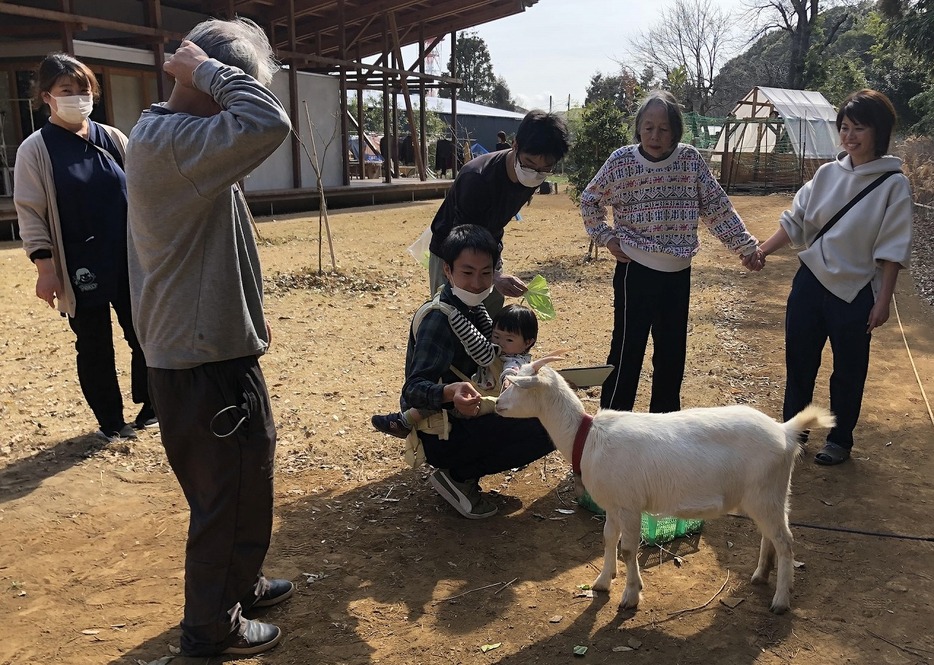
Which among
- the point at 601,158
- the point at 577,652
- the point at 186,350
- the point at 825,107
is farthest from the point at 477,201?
the point at 825,107

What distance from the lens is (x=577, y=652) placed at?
8.57ft

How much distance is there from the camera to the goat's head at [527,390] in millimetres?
2811

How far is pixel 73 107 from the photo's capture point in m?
4.11

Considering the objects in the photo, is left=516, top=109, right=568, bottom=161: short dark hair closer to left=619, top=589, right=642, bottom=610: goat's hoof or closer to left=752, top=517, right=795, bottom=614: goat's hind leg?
left=752, top=517, right=795, bottom=614: goat's hind leg

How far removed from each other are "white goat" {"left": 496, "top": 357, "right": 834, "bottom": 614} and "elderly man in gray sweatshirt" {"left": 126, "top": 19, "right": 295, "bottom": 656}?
1.01 m

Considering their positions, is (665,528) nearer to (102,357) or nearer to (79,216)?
(102,357)

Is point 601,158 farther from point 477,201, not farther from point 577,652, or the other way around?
point 577,652

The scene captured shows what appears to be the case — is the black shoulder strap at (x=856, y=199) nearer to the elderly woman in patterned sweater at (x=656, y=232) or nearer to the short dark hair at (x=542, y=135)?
the elderly woman in patterned sweater at (x=656, y=232)

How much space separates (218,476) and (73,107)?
2.85 meters

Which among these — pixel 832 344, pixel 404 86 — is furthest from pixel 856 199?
pixel 404 86

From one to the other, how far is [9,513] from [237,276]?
95.3 inches

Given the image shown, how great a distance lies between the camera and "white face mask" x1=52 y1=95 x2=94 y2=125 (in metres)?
4.08

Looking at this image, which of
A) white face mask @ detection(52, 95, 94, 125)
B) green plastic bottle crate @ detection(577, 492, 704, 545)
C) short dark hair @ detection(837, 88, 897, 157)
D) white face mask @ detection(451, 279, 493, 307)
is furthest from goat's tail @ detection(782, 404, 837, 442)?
white face mask @ detection(52, 95, 94, 125)

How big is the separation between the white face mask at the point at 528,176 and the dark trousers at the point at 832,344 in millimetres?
1672
